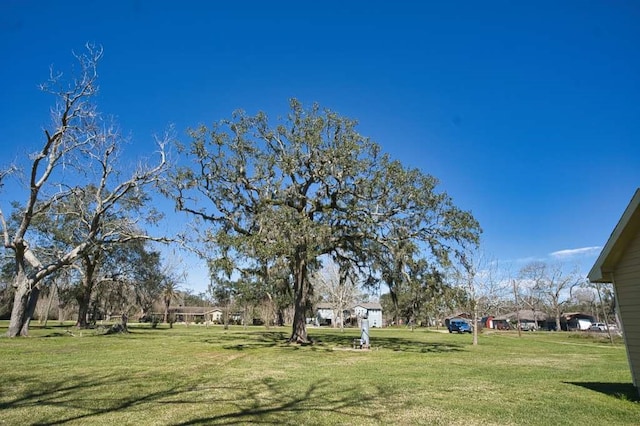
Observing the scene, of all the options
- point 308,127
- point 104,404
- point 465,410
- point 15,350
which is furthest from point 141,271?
point 465,410

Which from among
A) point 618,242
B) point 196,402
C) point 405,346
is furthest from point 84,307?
point 618,242

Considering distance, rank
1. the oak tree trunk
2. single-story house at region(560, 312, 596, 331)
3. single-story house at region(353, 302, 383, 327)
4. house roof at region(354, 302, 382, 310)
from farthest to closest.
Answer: house roof at region(354, 302, 382, 310), single-story house at region(353, 302, 383, 327), single-story house at region(560, 312, 596, 331), the oak tree trunk

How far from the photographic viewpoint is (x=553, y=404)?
7.13m

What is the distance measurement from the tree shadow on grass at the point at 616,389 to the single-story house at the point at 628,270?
395 millimetres

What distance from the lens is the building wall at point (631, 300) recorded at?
7445 millimetres

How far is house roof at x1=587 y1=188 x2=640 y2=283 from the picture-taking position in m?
7.42

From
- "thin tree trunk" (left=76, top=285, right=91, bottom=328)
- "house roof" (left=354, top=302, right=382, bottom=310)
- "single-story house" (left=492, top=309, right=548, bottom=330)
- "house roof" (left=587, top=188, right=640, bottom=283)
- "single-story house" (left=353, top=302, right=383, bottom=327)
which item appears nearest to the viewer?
"house roof" (left=587, top=188, right=640, bottom=283)

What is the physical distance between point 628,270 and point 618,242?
56 centimetres

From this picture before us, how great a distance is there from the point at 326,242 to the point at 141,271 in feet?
73.5

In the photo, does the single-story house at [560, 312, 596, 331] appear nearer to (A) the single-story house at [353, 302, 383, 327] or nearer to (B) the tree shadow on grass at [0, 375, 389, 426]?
(A) the single-story house at [353, 302, 383, 327]

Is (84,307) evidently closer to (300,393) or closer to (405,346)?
(405,346)

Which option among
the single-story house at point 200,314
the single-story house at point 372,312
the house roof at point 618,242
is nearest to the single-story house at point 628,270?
the house roof at point 618,242

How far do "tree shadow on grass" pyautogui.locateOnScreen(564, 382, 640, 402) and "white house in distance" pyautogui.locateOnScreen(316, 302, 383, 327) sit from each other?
229 feet

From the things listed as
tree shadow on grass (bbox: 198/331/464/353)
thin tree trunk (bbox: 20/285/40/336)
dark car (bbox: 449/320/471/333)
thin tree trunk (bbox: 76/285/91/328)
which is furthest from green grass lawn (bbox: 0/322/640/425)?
dark car (bbox: 449/320/471/333)
